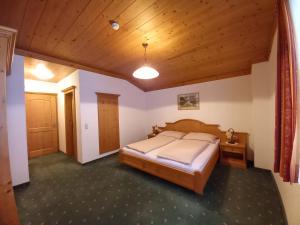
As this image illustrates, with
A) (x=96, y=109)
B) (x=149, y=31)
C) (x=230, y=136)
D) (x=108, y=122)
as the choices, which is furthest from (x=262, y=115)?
(x=96, y=109)

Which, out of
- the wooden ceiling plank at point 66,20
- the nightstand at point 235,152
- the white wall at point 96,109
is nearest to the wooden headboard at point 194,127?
the nightstand at point 235,152

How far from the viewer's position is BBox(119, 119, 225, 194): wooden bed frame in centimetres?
198

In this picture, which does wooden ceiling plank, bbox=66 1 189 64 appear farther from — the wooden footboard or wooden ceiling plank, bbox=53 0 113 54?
the wooden footboard

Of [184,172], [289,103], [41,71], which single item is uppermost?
[41,71]

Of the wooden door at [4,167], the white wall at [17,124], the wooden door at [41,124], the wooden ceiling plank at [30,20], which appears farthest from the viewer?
the wooden door at [41,124]

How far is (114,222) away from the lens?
1604 mm

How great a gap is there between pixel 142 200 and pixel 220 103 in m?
3.04

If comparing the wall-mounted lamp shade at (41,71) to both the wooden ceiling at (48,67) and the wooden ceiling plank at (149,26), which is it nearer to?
the wooden ceiling at (48,67)

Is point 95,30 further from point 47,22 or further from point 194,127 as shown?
point 194,127

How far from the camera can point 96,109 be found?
3623 mm

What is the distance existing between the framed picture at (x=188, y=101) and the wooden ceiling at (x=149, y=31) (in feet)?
3.26

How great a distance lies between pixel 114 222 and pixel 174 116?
11.1 feet

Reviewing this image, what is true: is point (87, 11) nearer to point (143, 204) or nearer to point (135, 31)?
point (135, 31)

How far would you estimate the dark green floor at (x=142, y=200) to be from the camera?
1636 mm
